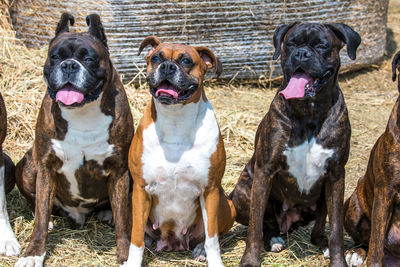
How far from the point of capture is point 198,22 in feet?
24.6

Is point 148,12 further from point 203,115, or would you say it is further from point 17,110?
point 203,115

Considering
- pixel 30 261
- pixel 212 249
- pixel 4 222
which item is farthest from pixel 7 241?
pixel 212 249

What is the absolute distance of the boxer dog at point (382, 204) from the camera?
3.83 m

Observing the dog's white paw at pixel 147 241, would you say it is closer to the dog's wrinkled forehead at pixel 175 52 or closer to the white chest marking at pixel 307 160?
the white chest marking at pixel 307 160

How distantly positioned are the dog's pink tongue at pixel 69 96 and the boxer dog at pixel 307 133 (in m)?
1.35

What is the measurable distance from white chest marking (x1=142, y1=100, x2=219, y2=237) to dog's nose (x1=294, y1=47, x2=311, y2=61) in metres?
0.76

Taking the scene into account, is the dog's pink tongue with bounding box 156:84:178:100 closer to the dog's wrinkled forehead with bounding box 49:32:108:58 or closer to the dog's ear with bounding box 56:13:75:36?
the dog's wrinkled forehead with bounding box 49:32:108:58

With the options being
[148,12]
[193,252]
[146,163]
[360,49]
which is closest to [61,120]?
[146,163]

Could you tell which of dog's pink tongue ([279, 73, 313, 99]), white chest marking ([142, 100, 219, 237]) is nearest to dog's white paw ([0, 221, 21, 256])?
white chest marking ([142, 100, 219, 237])

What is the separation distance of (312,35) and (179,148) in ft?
3.97

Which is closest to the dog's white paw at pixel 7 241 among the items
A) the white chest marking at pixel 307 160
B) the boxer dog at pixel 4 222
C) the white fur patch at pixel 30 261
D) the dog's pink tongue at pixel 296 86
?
the boxer dog at pixel 4 222

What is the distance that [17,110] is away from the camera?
6426 mm

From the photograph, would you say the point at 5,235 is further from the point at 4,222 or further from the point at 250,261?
the point at 250,261

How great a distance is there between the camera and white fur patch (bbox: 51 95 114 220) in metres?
4.28
